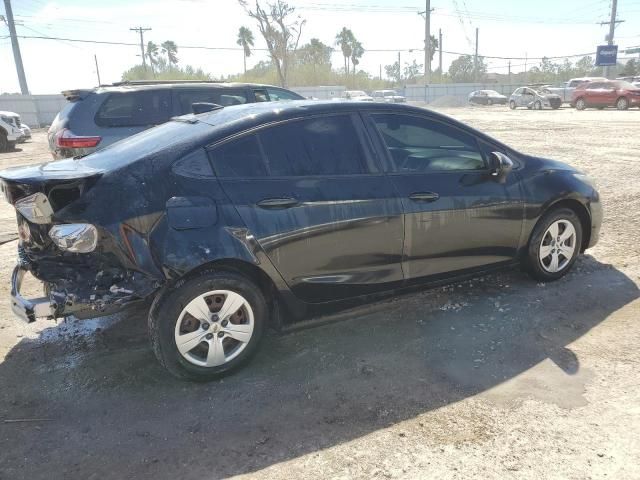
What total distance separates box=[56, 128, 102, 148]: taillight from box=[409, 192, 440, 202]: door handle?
18.3 feet

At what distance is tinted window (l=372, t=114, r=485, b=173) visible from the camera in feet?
12.5

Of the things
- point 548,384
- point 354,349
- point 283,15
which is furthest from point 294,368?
point 283,15

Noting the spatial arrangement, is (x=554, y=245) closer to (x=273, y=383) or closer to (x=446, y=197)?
(x=446, y=197)

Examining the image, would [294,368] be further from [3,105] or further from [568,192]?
[3,105]

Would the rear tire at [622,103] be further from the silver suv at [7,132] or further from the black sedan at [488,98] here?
the silver suv at [7,132]

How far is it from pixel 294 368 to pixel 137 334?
1344 mm

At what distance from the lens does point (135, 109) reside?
7.95 m

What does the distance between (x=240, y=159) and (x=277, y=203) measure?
37 cm

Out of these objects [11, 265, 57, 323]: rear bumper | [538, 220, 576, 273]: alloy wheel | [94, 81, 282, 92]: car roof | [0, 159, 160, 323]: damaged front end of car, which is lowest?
[538, 220, 576, 273]: alloy wheel

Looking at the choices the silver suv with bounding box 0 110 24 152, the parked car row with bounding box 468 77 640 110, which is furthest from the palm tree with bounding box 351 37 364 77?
the silver suv with bounding box 0 110 24 152

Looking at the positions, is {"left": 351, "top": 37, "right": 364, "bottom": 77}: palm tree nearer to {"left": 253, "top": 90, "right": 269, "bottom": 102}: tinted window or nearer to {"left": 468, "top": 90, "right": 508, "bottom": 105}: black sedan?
{"left": 468, "top": 90, "right": 508, "bottom": 105}: black sedan

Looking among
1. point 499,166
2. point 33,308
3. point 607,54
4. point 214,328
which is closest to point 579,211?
point 499,166

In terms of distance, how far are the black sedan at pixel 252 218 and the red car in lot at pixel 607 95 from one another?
99.7 ft

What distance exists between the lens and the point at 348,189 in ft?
11.5
